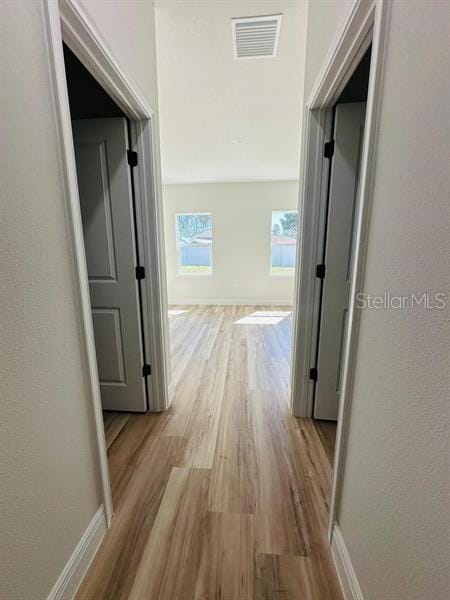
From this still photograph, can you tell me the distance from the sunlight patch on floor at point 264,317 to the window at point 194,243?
5.39 feet

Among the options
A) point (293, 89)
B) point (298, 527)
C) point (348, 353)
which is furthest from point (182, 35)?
point (298, 527)

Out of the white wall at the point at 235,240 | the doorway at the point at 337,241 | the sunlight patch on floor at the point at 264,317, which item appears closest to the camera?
the doorway at the point at 337,241

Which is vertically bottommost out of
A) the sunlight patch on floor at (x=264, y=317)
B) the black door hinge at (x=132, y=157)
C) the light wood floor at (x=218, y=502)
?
the sunlight patch on floor at (x=264, y=317)

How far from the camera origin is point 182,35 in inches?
74.8

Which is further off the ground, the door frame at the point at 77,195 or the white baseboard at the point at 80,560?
the door frame at the point at 77,195

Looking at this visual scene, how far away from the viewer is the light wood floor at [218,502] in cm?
107

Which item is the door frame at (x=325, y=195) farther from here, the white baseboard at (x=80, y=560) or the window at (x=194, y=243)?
the window at (x=194, y=243)

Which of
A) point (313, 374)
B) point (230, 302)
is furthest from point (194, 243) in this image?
point (313, 374)

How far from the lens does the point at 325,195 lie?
1.75 metres

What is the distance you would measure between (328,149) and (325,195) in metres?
0.27

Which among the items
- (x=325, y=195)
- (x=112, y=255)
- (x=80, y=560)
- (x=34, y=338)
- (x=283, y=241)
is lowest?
(x=80, y=560)

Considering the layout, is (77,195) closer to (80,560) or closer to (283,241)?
(80,560)

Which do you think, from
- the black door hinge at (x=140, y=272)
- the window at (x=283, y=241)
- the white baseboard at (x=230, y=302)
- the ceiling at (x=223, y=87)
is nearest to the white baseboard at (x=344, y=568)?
the black door hinge at (x=140, y=272)

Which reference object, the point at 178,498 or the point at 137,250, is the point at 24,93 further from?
the point at 178,498
